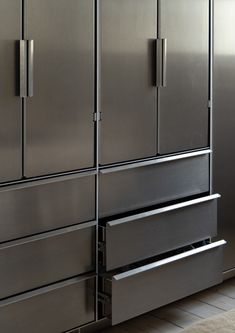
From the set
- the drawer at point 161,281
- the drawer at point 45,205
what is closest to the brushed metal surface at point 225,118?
the drawer at point 161,281

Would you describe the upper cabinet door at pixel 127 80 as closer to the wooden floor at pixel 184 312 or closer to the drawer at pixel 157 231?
the drawer at pixel 157 231

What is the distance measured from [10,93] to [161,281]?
1.27 meters

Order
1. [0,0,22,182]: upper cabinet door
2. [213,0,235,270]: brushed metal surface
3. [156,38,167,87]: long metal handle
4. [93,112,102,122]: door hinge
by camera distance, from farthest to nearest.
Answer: [213,0,235,270]: brushed metal surface
[156,38,167,87]: long metal handle
[93,112,102,122]: door hinge
[0,0,22,182]: upper cabinet door

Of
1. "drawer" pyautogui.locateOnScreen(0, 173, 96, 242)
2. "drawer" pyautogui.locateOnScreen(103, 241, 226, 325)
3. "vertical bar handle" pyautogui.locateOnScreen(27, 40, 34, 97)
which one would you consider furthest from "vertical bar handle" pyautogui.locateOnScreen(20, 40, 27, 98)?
"drawer" pyautogui.locateOnScreen(103, 241, 226, 325)

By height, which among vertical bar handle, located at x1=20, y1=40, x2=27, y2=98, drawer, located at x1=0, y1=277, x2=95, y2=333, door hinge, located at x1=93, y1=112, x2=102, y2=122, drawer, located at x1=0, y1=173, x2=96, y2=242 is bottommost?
drawer, located at x1=0, y1=277, x2=95, y2=333

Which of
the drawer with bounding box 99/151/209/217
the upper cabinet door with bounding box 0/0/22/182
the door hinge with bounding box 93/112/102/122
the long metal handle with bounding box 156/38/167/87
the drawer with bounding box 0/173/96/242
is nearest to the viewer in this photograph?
the upper cabinet door with bounding box 0/0/22/182

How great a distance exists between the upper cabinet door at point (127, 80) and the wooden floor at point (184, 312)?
0.85m

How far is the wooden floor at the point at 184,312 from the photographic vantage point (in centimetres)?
340

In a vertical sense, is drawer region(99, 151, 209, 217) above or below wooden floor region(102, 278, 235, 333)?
→ above

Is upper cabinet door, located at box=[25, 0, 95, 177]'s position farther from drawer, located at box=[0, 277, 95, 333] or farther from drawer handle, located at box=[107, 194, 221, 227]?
drawer, located at box=[0, 277, 95, 333]

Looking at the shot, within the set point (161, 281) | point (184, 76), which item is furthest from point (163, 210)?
point (184, 76)

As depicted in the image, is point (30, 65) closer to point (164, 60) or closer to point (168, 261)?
point (164, 60)

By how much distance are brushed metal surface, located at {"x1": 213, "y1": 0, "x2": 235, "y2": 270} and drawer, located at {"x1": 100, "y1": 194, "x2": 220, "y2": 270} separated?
0.14 metres

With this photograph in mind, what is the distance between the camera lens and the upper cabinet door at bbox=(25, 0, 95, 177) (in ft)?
9.27
